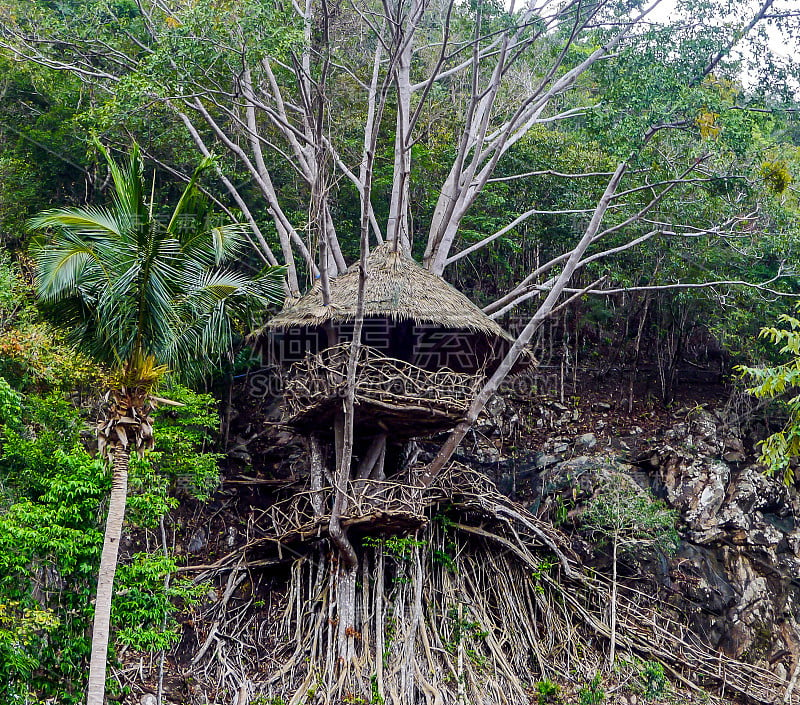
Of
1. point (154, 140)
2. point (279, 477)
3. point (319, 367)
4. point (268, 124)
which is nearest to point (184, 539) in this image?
point (279, 477)

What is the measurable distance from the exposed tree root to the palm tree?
139 inches

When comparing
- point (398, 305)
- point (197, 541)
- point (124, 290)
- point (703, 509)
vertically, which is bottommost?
point (197, 541)

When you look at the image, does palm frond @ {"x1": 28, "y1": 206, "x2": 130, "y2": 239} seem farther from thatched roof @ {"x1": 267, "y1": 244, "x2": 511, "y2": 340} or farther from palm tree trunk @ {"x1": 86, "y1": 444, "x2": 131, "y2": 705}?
thatched roof @ {"x1": 267, "y1": 244, "x2": 511, "y2": 340}

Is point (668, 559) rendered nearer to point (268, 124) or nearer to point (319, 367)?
point (319, 367)

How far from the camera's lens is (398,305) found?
11.0m

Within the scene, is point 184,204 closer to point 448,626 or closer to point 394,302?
point 394,302

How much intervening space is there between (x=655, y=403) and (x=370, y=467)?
6723 millimetres

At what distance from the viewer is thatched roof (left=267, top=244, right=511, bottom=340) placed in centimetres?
1098

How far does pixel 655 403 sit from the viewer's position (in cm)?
1587

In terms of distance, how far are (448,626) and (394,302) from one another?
4258mm

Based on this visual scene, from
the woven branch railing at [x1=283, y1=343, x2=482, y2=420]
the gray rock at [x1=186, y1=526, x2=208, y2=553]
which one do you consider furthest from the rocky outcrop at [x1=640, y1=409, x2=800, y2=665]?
the gray rock at [x1=186, y1=526, x2=208, y2=553]

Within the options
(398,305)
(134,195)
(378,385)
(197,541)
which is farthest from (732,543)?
(134,195)

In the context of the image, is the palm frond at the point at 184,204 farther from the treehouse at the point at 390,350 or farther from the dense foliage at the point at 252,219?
the treehouse at the point at 390,350

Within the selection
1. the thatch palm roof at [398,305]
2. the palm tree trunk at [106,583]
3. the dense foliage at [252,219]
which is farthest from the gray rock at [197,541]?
the palm tree trunk at [106,583]
